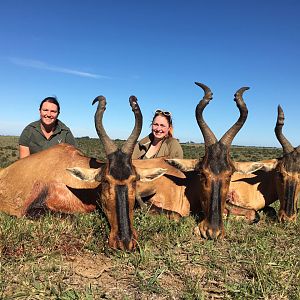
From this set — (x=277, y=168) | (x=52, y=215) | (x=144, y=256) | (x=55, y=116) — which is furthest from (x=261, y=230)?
(x=55, y=116)

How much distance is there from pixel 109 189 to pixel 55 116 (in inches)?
144

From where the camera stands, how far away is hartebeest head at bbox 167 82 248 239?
16.4ft

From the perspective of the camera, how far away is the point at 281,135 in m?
6.99

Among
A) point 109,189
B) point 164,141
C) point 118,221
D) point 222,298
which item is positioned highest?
point 164,141

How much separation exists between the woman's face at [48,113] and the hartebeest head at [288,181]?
14.7 ft

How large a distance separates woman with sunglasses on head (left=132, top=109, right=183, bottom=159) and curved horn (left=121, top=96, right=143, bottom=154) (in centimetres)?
272

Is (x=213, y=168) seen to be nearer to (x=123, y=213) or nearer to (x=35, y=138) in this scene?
(x=123, y=213)

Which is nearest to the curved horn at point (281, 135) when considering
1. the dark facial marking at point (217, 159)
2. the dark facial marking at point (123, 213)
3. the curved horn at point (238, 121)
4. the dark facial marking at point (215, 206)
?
the curved horn at point (238, 121)

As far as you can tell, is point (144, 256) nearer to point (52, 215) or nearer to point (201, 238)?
point (201, 238)

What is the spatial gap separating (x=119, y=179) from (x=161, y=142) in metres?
3.69

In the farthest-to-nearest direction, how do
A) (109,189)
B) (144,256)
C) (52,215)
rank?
(52,215) < (109,189) < (144,256)

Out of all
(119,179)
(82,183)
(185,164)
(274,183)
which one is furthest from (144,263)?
(274,183)

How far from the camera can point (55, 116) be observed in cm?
778

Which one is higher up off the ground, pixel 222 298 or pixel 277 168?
pixel 277 168
